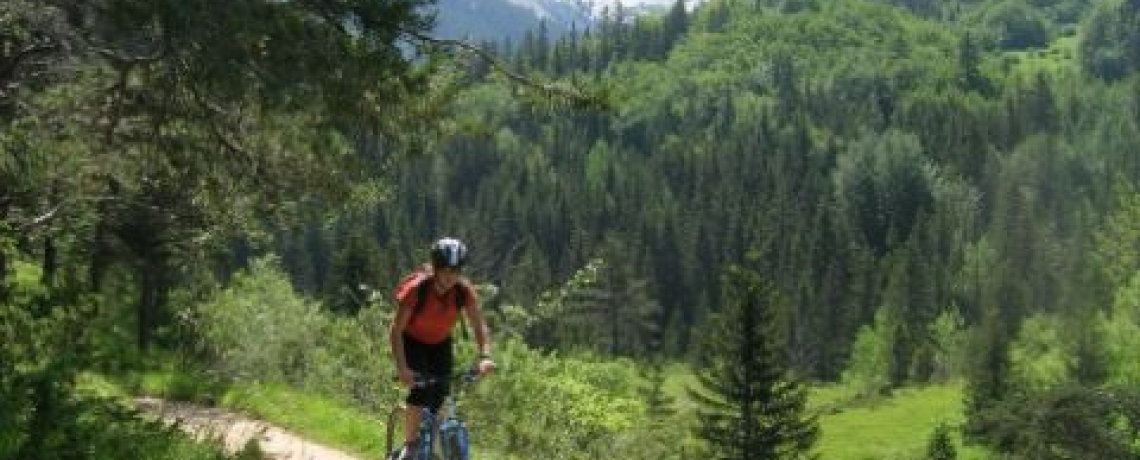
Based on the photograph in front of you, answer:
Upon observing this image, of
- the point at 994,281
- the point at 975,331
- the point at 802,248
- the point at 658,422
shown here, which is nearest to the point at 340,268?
the point at 658,422

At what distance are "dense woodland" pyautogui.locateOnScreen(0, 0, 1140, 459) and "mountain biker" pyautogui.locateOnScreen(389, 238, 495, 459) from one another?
2018 millimetres

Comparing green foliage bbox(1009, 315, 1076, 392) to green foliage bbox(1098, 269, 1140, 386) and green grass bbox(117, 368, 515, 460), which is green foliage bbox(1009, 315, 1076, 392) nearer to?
green foliage bbox(1098, 269, 1140, 386)

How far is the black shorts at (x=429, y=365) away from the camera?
8430 mm

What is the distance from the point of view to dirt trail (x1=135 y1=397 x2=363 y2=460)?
12.9 m

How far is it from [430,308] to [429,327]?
0.14 metres

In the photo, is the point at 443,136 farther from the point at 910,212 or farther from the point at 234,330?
the point at 910,212

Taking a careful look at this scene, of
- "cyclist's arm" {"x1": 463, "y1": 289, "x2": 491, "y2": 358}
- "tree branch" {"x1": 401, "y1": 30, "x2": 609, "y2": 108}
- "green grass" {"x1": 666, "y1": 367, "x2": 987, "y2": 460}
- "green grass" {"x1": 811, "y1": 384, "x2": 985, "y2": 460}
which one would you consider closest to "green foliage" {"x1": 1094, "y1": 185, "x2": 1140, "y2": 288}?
"green grass" {"x1": 666, "y1": 367, "x2": 987, "y2": 460}

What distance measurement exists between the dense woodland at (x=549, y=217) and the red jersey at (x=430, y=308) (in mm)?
1995

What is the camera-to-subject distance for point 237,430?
1432 centimetres

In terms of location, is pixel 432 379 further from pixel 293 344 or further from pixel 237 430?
pixel 293 344

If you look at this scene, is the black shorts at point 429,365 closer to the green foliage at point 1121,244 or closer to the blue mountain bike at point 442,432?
the blue mountain bike at point 442,432

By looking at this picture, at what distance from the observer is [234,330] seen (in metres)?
29.1

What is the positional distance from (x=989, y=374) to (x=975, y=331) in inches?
510

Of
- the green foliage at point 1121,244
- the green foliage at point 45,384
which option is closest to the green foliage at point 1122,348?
the green foliage at point 1121,244
